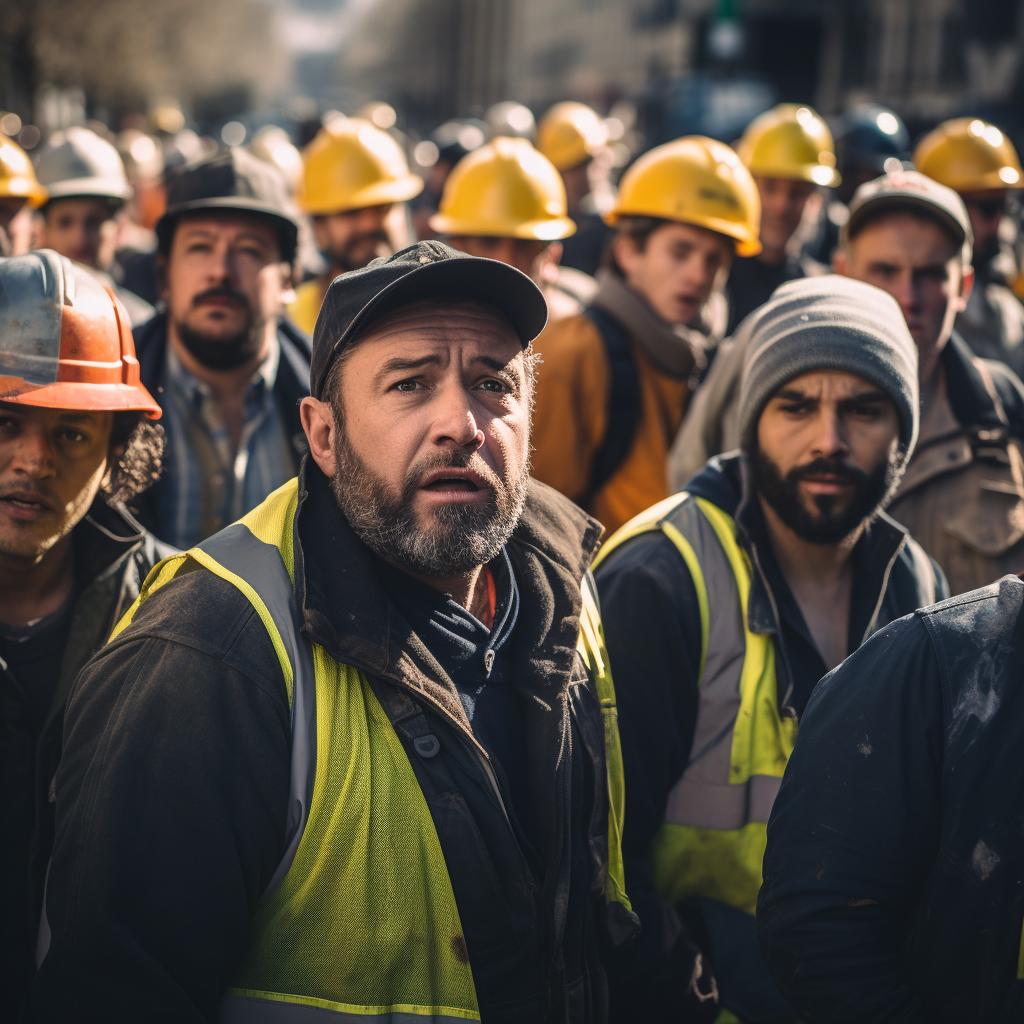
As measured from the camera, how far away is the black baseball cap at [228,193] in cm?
428

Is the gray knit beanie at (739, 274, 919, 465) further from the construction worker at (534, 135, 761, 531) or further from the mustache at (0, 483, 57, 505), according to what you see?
the mustache at (0, 483, 57, 505)

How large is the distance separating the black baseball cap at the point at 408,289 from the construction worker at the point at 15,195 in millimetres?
4029

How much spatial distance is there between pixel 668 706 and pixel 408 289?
3.82 ft

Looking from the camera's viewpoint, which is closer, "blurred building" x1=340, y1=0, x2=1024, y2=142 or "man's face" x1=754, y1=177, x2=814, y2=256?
"man's face" x1=754, y1=177, x2=814, y2=256

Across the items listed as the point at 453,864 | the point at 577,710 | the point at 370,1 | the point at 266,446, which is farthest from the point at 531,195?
the point at 370,1

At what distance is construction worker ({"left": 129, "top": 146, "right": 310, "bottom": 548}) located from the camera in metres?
4.06

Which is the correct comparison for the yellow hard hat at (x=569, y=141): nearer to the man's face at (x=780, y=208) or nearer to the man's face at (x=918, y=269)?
the man's face at (x=780, y=208)

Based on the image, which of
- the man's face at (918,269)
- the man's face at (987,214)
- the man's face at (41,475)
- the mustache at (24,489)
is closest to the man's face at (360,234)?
the man's face at (918,269)

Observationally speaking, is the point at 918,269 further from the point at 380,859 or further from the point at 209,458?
the point at 380,859

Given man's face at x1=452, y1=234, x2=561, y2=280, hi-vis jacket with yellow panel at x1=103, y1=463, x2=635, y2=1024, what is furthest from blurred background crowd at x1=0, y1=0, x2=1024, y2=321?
hi-vis jacket with yellow panel at x1=103, y1=463, x2=635, y2=1024

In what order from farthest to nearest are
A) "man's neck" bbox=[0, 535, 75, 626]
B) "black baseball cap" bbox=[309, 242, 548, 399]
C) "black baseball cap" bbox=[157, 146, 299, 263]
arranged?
"black baseball cap" bbox=[157, 146, 299, 263], "man's neck" bbox=[0, 535, 75, 626], "black baseball cap" bbox=[309, 242, 548, 399]

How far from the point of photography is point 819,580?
3131 mm

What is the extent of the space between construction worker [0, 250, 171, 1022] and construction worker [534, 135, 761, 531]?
1996mm

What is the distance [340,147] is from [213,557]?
4.90 metres
